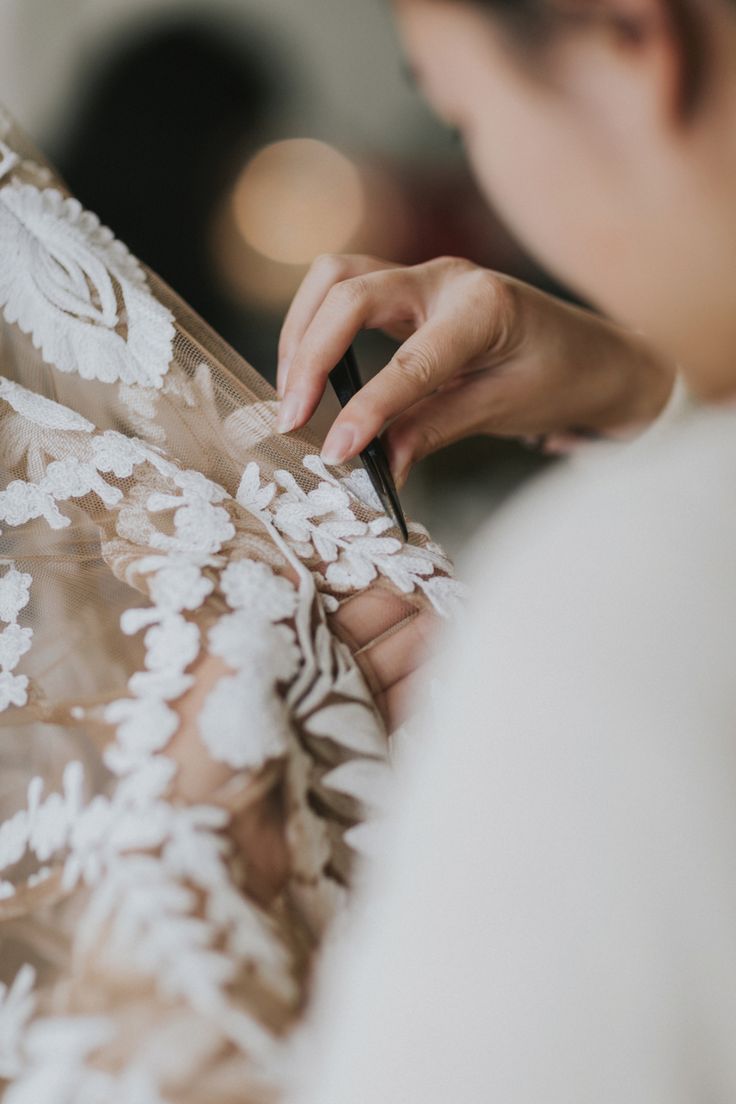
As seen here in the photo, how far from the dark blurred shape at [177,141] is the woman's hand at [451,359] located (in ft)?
1.59

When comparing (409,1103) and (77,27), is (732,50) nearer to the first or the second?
(409,1103)

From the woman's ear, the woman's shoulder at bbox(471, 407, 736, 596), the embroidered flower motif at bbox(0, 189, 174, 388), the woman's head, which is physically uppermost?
the woman's ear

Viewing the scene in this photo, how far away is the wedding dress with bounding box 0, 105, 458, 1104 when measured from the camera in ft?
0.77

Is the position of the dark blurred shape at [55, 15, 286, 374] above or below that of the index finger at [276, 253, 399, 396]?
below

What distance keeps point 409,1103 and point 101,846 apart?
0.41ft

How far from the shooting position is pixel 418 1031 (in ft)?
0.65

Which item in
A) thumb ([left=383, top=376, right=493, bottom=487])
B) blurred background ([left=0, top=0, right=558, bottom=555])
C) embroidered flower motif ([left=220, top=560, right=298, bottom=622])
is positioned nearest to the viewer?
embroidered flower motif ([left=220, top=560, right=298, bottom=622])

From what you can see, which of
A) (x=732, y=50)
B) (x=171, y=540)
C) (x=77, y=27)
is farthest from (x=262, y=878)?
(x=77, y=27)

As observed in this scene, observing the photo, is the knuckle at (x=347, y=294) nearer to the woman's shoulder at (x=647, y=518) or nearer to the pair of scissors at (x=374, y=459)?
the pair of scissors at (x=374, y=459)

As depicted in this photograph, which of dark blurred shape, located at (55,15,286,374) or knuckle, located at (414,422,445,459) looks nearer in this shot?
knuckle, located at (414,422,445,459)

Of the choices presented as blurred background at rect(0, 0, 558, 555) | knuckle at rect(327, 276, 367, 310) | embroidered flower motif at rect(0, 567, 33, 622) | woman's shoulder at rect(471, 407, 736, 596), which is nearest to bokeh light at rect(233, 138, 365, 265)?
blurred background at rect(0, 0, 558, 555)

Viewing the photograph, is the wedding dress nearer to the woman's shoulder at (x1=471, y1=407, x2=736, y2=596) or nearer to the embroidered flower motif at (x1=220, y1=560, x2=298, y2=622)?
the embroidered flower motif at (x1=220, y1=560, x2=298, y2=622)

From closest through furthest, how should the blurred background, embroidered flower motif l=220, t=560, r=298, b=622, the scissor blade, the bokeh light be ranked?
embroidered flower motif l=220, t=560, r=298, b=622 < the scissor blade < the blurred background < the bokeh light

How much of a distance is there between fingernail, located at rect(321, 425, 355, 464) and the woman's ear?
25 centimetres
